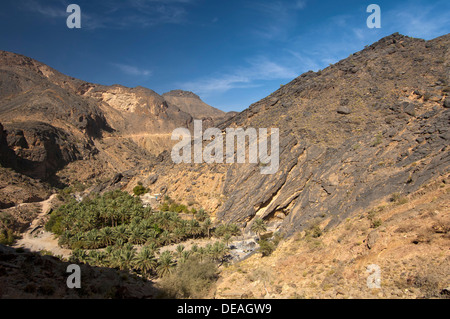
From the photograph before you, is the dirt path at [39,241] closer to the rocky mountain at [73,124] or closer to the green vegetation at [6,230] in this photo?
the green vegetation at [6,230]

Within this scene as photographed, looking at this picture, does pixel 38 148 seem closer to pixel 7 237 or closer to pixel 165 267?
pixel 7 237

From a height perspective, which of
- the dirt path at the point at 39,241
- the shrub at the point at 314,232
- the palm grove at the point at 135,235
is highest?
the shrub at the point at 314,232

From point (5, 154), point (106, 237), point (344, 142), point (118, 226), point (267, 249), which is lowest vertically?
point (106, 237)

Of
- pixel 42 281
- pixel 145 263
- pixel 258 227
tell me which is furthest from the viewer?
pixel 258 227

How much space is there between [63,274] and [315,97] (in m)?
43.7

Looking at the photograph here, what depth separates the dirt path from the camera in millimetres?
32938

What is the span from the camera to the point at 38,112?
276 ft

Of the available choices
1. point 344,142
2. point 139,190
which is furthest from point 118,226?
point 344,142

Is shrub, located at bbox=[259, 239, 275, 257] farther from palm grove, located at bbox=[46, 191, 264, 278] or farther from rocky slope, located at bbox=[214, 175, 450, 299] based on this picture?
palm grove, located at bbox=[46, 191, 264, 278]

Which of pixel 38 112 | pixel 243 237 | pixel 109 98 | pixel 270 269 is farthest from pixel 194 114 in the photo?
pixel 270 269

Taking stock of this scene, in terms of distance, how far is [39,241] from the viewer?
122ft

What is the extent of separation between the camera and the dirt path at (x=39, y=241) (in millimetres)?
32938

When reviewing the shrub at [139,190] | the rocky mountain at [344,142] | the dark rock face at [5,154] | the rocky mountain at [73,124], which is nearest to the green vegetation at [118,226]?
the shrub at [139,190]
